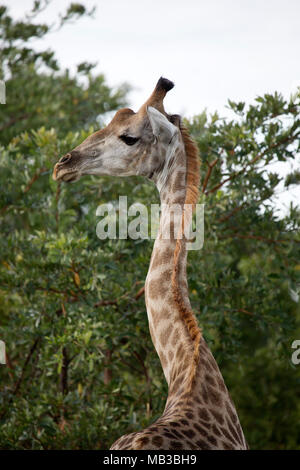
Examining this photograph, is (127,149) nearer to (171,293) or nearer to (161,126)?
(161,126)

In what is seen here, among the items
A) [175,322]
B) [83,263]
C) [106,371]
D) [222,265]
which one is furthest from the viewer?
[106,371]

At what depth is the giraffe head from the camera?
4.45 metres

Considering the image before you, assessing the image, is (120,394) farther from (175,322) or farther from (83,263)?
(175,322)

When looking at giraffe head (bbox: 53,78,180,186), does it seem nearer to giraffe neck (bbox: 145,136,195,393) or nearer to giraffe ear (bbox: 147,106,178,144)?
giraffe ear (bbox: 147,106,178,144)

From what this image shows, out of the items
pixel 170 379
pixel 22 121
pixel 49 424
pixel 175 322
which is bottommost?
pixel 49 424

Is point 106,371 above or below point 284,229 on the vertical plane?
below

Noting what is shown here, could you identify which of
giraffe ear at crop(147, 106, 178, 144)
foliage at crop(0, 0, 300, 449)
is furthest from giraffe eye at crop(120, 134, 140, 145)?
foliage at crop(0, 0, 300, 449)

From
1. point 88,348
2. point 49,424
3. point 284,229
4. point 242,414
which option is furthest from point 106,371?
point 242,414

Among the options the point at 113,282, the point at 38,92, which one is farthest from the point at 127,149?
the point at 38,92

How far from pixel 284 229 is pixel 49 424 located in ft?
9.63

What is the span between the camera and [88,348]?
514 centimetres

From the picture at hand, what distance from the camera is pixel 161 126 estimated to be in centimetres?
435

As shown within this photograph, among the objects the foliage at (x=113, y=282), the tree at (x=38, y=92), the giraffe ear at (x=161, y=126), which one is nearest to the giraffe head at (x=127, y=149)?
the giraffe ear at (x=161, y=126)

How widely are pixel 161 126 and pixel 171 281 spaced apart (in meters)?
1.10
